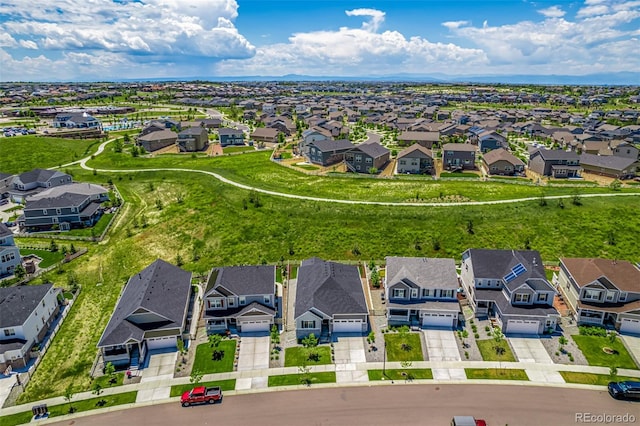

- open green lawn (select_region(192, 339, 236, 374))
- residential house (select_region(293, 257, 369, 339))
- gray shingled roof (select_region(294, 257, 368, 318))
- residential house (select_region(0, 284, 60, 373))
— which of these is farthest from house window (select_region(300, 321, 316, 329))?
residential house (select_region(0, 284, 60, 373))

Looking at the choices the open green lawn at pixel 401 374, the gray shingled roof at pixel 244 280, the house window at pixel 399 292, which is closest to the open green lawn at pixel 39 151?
the gray shingled roof at pixel 244 280

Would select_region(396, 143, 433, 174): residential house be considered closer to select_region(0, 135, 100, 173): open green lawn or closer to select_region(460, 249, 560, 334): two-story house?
select_region(460, 249, 560, 334): two-story house

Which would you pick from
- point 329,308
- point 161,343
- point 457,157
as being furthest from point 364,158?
point 161,343

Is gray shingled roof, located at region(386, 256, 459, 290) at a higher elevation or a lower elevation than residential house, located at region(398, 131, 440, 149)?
lower

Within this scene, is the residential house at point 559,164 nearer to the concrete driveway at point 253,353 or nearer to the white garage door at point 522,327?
the white garage door at point 522,327

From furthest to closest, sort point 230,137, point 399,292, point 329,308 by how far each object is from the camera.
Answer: point 230,137 < point 399,292 < point 329,308

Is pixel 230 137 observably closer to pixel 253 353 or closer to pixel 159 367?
pixel 253 353
